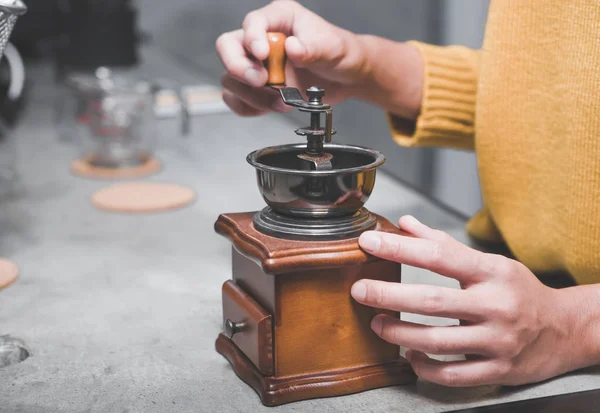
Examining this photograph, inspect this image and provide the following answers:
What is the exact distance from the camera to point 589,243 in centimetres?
111

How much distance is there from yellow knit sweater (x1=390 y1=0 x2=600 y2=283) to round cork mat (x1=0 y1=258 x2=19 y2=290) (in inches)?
29.6

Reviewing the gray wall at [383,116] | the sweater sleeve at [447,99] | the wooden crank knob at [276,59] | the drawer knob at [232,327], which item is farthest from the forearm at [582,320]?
the gray wall at [383,116]

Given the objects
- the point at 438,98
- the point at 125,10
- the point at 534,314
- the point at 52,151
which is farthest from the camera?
the point at 125,10

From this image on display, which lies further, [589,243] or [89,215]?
[89,215]

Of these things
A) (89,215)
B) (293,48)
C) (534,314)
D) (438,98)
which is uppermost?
(293,48)

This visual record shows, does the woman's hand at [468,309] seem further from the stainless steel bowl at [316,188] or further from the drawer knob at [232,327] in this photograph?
the drawer knob at [232,327]

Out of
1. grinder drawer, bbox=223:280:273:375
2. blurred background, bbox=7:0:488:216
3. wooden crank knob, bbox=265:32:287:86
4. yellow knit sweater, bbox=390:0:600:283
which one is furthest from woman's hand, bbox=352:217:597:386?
blurred background, bbox=7:0:488:216

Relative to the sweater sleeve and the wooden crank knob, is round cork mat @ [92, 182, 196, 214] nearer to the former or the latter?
the sweater sleeve

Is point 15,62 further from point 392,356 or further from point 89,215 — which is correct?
point 392,356

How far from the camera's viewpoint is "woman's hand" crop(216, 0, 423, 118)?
1.19 metres

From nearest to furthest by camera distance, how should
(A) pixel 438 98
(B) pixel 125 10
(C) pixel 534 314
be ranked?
(C) pixel 534 314 → (A) pixel 438 98 → (B) pixel 125 10

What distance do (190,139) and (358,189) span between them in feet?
4.61

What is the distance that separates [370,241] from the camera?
2.93 feet

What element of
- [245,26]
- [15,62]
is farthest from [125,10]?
[245,26]
